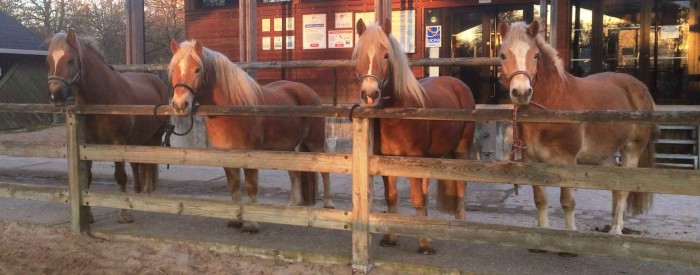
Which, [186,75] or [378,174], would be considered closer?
[378,174]

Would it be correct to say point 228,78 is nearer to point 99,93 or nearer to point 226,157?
point 226,157

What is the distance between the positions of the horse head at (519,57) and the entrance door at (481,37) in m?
7.74

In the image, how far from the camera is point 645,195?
17.0 feet

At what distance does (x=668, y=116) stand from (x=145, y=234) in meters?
4.32

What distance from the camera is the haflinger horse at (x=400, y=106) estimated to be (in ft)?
13.8

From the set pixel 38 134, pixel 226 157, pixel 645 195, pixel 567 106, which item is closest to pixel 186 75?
pixel 226 157

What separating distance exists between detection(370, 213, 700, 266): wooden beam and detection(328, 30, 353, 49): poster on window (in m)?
9.26

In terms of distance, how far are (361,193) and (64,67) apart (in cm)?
331

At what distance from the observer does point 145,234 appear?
5.24 meters

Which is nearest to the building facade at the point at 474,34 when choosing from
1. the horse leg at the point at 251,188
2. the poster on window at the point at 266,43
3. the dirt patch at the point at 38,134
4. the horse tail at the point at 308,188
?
the poster on window at the point at 266,43

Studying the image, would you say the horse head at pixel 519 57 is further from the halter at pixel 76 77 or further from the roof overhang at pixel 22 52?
the roof overhang at pixel 22 52

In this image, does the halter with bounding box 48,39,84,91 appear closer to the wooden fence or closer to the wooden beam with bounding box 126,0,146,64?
the wooden fence

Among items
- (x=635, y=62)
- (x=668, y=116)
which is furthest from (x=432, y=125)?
(x=635, y=62)

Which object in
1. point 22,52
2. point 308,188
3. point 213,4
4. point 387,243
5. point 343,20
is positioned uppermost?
point 213,4
